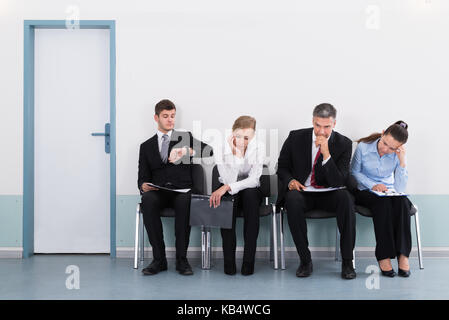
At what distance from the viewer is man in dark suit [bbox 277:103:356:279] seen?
3242mm

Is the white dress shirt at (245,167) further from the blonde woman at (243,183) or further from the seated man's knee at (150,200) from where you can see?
the seated man's knee at (150,200)

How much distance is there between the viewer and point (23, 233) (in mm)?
3934

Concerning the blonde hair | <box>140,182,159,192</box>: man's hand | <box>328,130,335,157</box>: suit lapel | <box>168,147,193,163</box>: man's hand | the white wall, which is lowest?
<box>140,182,159,192</box>: man's hand

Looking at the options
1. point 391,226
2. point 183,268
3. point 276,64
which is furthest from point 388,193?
point 183,268

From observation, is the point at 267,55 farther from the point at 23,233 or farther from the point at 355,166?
the point at 23,233

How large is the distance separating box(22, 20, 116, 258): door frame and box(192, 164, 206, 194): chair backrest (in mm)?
671

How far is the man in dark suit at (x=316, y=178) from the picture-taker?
3242 millimetres

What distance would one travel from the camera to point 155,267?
10.9 feet

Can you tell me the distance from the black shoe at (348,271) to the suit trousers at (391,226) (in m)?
0.22

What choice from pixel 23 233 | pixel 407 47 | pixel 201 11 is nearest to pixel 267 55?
pixel 201 11

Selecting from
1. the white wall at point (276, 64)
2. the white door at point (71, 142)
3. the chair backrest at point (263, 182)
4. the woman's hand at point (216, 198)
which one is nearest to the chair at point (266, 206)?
the chair backrest at point (263, 182)

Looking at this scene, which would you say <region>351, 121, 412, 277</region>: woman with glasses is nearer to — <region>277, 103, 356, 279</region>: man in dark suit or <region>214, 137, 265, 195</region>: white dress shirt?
<region>277, 103, 356, 279</region>: man in dark suit

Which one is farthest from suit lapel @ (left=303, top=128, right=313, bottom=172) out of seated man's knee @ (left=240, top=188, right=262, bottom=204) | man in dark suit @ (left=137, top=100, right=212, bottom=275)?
man in dark suit @ (left=137, top=100, right=212, bottom=275)

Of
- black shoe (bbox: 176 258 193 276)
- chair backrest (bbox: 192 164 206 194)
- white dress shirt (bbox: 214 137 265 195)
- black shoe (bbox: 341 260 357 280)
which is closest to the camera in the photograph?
black shoe (bbox: 341 260 357 280)
